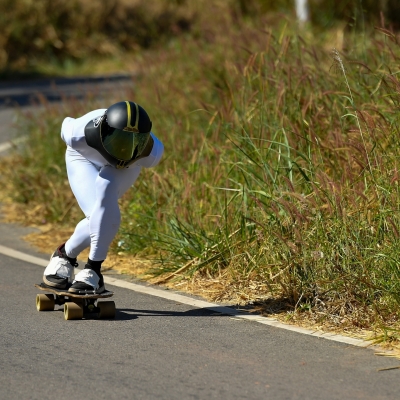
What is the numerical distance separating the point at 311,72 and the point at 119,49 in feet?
58.4

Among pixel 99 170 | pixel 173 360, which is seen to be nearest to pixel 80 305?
pixel 99 170

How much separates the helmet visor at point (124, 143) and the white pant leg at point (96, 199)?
0.26m

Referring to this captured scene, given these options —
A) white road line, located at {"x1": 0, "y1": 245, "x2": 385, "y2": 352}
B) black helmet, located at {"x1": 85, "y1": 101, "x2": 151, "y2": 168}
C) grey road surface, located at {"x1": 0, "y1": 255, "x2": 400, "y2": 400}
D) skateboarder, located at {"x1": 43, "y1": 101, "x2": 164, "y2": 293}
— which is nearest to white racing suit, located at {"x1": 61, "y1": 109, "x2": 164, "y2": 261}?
skateboarder, located at {"x1": 43, "y1": 101, "x2": 164, "y2": 293}

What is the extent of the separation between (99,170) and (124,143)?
51 cm

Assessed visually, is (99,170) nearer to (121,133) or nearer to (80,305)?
(121,133)

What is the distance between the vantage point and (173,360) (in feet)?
18.2

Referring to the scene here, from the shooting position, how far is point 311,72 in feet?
29.2

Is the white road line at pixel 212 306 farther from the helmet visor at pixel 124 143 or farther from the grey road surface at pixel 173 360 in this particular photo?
the helmet visor at pixel 124 143

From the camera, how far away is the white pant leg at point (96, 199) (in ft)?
20.9

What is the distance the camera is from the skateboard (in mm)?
6398

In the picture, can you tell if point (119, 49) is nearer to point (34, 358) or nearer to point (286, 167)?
point (286, 167)

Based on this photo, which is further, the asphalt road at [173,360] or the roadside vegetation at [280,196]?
the roadside vegetation at [280,196]

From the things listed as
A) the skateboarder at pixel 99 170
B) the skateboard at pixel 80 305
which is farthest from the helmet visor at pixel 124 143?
the skateboard at pixel 80 305

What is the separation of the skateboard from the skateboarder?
0.05m
